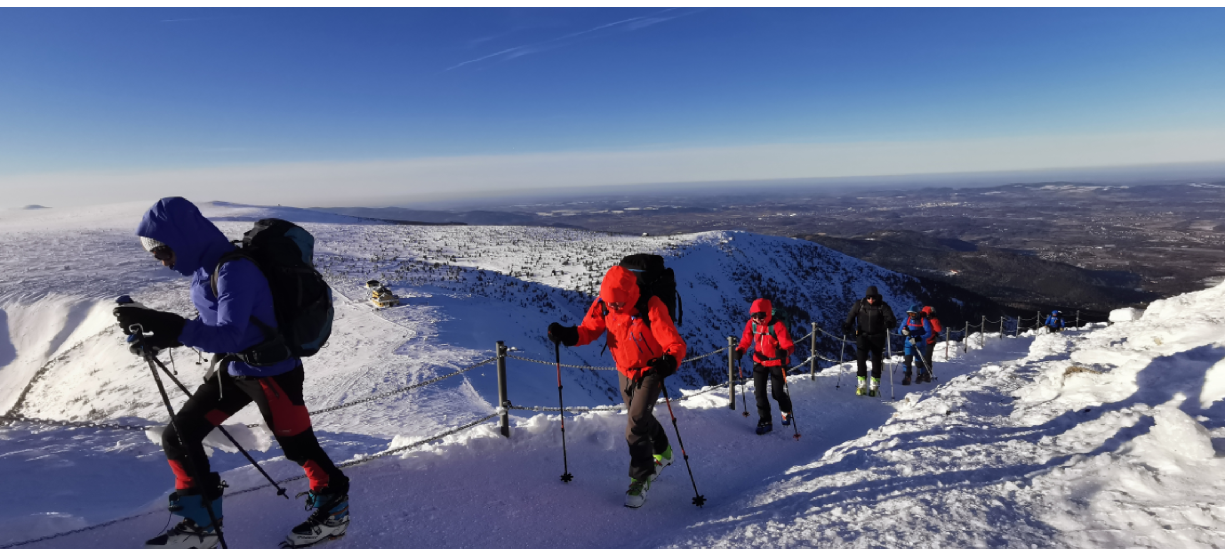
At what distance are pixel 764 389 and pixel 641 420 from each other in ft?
9.53

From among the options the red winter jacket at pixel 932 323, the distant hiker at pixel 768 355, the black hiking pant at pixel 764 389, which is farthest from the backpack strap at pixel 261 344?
the red winter jacket at pixel 932 323

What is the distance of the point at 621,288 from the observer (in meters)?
3.97

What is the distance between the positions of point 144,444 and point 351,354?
7273 millimetres

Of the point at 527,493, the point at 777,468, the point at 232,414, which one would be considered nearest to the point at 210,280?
the point at 232,414

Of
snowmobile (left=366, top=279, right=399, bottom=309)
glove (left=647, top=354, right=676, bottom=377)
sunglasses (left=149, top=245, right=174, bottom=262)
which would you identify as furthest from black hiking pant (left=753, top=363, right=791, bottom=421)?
snowmobile (left=366, top=279, right=399, bottom=309)

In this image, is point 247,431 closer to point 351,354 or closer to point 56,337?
point 351,354

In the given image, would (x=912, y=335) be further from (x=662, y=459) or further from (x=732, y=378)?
(x=662, y=459)

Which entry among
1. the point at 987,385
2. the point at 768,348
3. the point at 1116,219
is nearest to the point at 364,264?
the point at 768,348

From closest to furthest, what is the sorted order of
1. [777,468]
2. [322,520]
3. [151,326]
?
[151,326] < [322,520] < [777,468]

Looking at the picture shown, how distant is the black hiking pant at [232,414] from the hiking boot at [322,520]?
234mm

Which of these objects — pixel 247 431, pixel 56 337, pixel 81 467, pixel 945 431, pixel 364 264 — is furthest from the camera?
pixel 364 264

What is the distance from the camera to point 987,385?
724 cm

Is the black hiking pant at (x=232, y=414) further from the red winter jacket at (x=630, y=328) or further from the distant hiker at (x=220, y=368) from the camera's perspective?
the red winter jacket at (x=630, y=328)

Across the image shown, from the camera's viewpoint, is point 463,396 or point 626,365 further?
point 463,396
